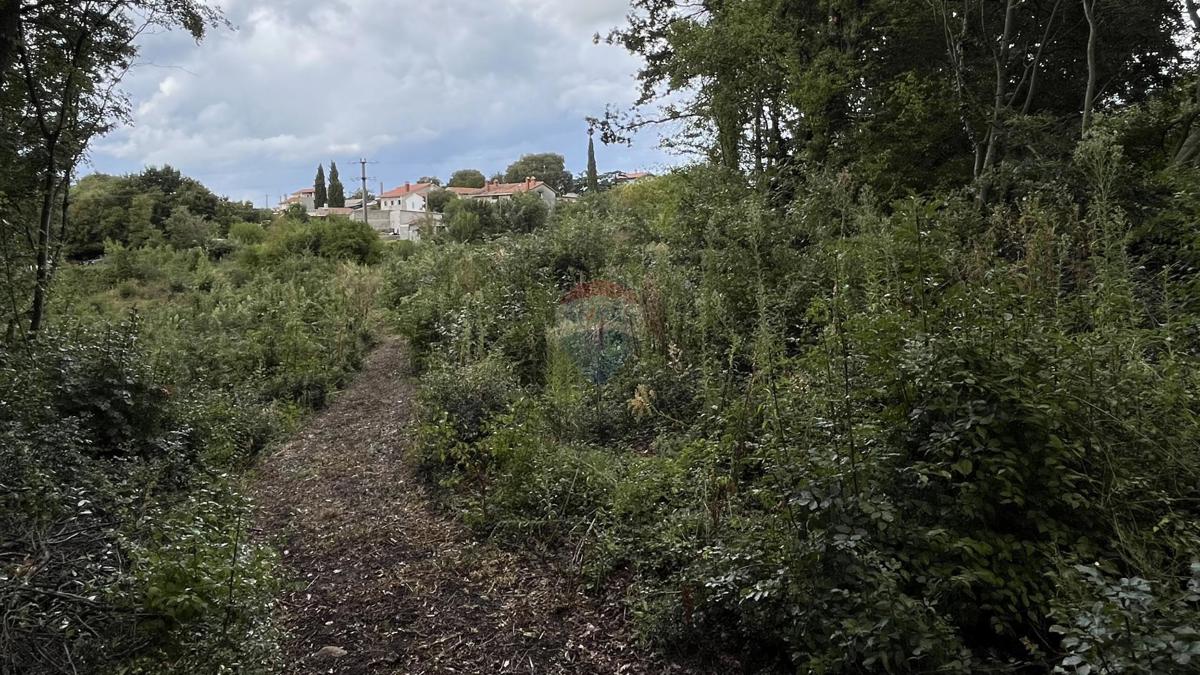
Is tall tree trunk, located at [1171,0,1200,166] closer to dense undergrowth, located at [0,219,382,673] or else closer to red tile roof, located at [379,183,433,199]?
dense undergrowth, located at [0,219,382,673]

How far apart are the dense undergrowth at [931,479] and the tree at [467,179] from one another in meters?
54.0

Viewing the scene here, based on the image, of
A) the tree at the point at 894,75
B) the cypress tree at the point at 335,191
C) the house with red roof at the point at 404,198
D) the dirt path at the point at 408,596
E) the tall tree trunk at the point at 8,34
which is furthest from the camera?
the house with red roof at the point at 404,198

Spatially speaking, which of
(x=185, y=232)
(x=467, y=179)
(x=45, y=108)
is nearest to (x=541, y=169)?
(x=467, y=179)

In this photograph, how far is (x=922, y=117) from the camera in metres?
8.28

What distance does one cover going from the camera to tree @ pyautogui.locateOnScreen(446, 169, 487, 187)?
55159 millimetres

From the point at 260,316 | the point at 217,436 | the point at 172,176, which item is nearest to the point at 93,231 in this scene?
the point at 172,176

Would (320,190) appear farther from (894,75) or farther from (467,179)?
(894,75)

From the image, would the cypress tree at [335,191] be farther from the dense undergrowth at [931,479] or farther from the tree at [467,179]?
the dense undergrowth at [931,479]

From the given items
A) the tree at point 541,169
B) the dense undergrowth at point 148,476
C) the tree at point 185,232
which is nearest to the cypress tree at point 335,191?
the tree at point 541,169

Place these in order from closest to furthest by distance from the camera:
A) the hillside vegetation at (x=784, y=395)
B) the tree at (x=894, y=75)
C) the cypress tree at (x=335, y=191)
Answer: the hillside vegetation at (x=784, y=395), the tree at (x=894, y=75), the cypress tree at (x=335, y=191)

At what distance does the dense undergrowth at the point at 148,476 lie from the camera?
2.00 m

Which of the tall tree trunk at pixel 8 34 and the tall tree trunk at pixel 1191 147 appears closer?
the tall tree trunk at pixel 8 34

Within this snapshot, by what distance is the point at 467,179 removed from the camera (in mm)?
55469

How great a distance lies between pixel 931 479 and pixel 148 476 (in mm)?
4059
